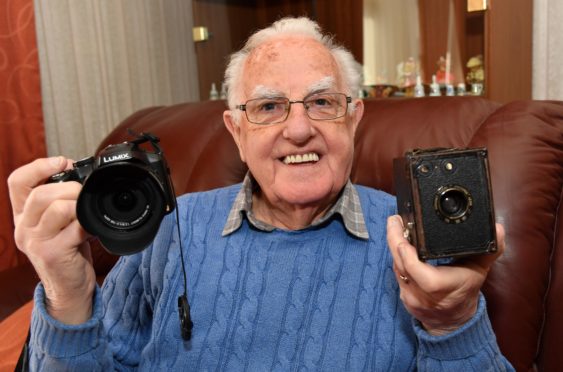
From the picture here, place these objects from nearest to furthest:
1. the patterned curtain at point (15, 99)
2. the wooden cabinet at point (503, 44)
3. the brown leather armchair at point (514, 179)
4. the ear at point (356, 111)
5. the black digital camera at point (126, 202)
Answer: the black digital camera at point (126, 202), the brown leather armchair at point (514, 179), the ear at point (356, 111), the wooden cabinet at point (503, 44), the patterned curtain at point (15, 99)

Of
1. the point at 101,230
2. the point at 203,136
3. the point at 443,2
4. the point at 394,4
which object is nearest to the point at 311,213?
the point at 101,230

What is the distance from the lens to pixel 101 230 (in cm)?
89

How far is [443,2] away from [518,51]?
48 cm

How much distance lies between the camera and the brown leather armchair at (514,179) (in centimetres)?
119

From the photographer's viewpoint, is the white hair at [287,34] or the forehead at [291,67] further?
the white hair at [287,34]

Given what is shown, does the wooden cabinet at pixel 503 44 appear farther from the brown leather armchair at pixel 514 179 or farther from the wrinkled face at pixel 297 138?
the wrinkled face at pixel 297 138

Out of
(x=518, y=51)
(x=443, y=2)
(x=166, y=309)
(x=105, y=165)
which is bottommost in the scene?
(x=166, y=309)

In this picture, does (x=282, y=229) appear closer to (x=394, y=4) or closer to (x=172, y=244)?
(x=172, y=244)

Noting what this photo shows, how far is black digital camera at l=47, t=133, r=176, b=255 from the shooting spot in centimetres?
→ 87

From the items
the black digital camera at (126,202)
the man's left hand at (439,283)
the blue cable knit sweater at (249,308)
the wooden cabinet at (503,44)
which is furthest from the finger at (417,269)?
the wooden cabinet at (503,44)

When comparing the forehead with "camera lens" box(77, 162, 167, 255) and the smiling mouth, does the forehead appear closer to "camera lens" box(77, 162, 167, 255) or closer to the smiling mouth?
the smiling mouth

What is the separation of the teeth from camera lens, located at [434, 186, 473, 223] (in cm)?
47

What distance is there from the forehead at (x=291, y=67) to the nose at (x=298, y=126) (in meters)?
0.03

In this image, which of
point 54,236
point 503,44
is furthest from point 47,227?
point 503,44
